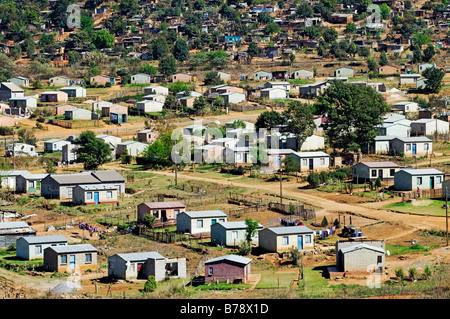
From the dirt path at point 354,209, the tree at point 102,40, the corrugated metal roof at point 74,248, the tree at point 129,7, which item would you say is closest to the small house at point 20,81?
the tree at point 102,40

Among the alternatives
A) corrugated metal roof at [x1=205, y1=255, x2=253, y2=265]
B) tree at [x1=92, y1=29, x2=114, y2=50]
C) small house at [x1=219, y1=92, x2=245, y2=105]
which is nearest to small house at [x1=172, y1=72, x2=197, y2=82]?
small house at [x1=219, y1=92, x2=245, y2=105]

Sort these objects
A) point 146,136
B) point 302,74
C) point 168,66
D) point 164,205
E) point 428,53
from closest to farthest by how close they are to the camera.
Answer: point 164,205
point 146,136
point 302,74
point 168,66
point 428,53

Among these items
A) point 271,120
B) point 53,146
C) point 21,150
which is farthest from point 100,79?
point 271,120

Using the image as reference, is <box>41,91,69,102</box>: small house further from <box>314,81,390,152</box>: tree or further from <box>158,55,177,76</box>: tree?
<box>314,81,390,152</box>: tree

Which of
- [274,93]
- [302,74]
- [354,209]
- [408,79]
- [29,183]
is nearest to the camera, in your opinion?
[354,209]

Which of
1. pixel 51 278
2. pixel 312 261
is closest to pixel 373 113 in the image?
pixel 312 261

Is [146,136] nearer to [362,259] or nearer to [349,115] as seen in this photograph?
[349,115]

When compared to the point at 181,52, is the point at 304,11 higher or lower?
higher

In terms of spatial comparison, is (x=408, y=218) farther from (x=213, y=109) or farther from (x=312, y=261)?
(x=213, y=109)
